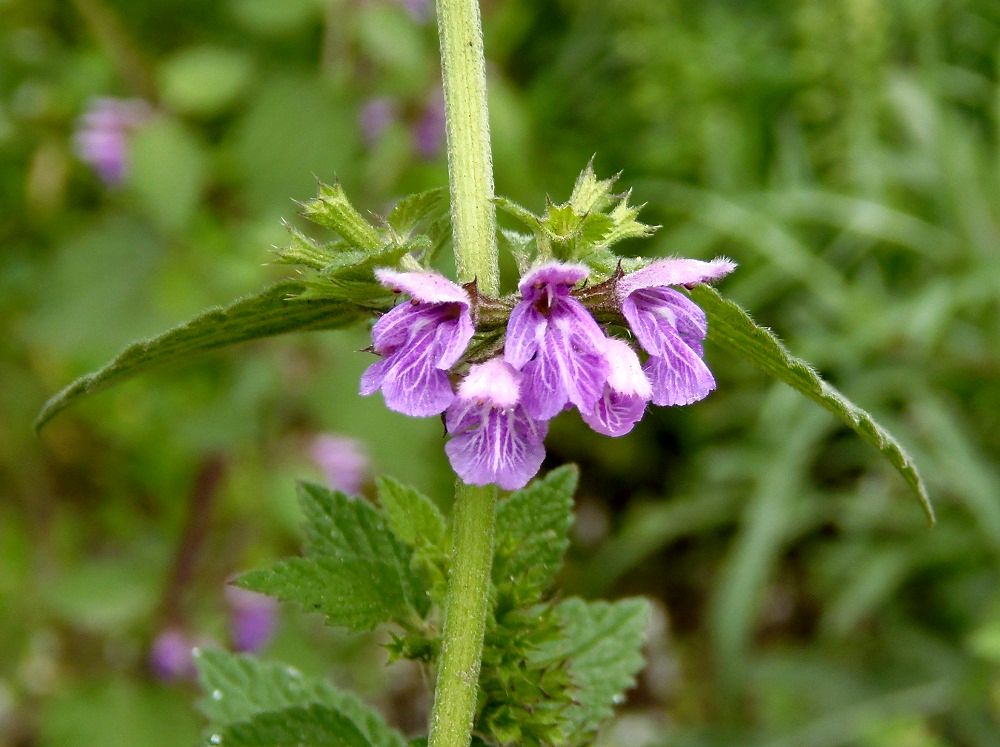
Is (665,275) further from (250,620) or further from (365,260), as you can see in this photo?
(250,620)

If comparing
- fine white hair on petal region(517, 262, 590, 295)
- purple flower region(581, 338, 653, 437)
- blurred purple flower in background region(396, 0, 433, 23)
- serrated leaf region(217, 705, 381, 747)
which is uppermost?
blurred purple flower in background region(396, 0, 433, 23)

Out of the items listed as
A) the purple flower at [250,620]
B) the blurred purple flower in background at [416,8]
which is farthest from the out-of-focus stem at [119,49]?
the purple flower at [250,620]

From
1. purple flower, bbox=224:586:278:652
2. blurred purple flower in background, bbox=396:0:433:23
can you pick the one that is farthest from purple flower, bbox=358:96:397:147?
purple flower, bbox=224:586:278:652

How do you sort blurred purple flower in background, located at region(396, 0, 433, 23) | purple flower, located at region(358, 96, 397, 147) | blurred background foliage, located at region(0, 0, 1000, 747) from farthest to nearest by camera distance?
purple flower, located at region(358, 96, 397, 147) → blurred purple flower in background, located at region(396, 0, 433, 23) → blurred background foliage, located at region(0, 0, 1000, 747)

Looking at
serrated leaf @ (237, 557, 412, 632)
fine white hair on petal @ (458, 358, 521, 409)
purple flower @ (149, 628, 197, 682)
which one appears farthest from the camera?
purple flower @ (149, 628, 197, 682)

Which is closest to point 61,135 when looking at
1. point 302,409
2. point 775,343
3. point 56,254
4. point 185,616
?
point 56,254

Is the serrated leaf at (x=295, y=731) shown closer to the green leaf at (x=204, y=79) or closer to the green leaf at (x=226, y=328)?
the green leaf at (x=226, y=328)

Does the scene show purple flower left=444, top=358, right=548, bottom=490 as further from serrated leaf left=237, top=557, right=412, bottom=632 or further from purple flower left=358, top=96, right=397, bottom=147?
purple flower left=358, top=96, right=397, bottom=147

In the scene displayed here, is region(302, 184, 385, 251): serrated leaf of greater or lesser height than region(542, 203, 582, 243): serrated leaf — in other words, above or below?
above
